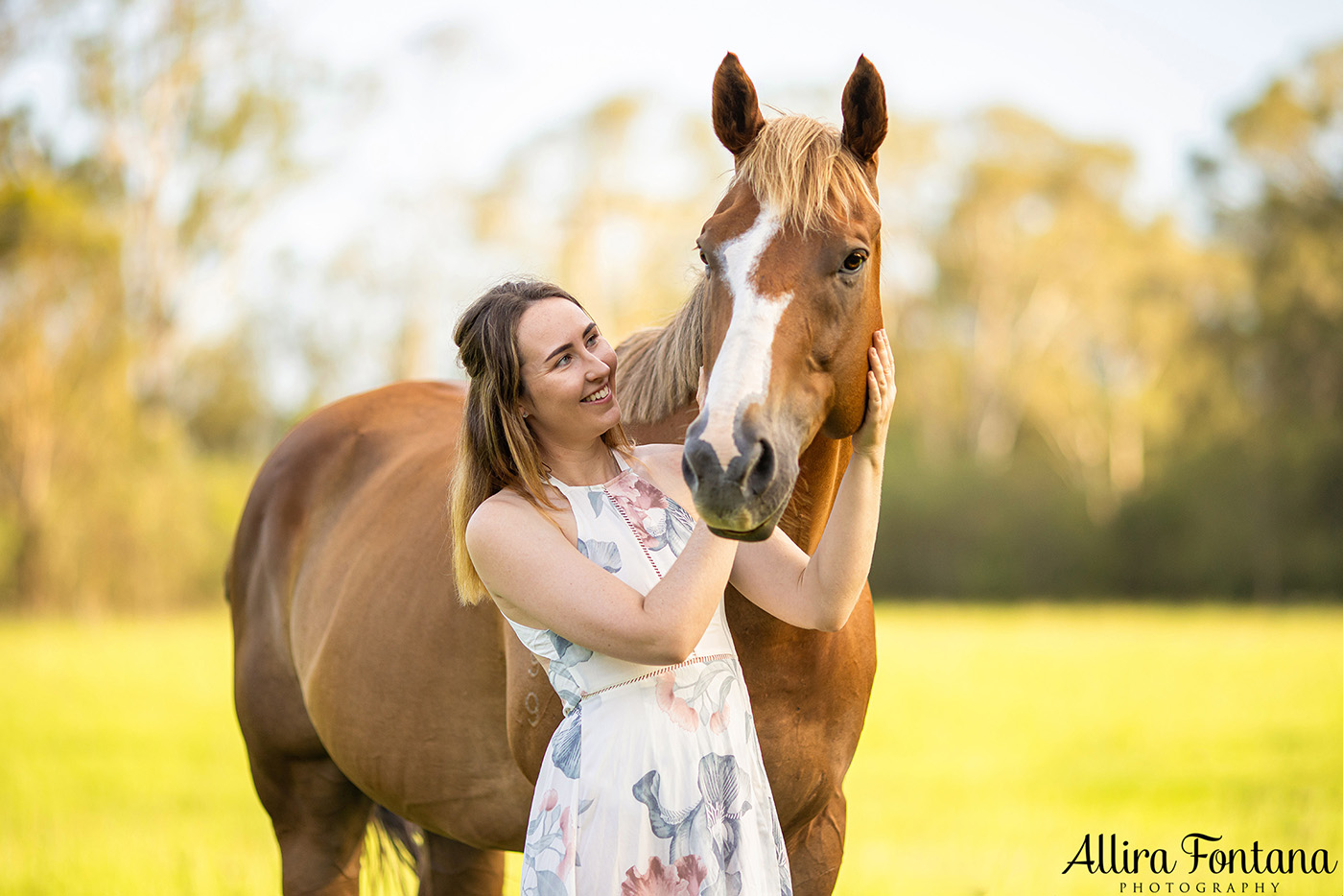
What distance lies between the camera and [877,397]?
68.9 inches

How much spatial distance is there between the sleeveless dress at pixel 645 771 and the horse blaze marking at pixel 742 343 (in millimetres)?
384

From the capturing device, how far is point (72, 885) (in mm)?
4277

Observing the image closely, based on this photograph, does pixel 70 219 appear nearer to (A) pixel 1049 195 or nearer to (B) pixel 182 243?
(B) pixel 182 243

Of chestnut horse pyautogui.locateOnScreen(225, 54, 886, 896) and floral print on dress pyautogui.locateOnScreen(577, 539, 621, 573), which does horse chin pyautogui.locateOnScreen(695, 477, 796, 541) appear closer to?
chestnut horse pyautogui.locateOnScreen(225, 54, 886, 896)

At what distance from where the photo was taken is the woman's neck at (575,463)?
188 centimetres

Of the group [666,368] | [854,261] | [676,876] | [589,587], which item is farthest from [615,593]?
[666,368]

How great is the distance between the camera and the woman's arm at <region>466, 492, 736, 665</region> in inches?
63.0

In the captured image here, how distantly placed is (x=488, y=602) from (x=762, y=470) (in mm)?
1135

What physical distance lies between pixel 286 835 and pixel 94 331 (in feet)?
52.0

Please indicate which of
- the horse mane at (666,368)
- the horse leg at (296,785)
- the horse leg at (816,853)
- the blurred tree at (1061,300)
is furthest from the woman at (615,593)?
the blurred tree at (1061,300)

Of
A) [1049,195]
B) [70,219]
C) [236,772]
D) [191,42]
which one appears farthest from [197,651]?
[1049,195]

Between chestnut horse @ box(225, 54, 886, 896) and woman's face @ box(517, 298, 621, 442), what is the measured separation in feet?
0.66

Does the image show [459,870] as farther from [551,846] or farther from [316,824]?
[551,846]

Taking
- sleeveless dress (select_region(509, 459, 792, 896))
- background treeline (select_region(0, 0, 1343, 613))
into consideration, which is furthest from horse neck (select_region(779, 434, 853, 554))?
background treeline (select_region(0, 0, 1343, 613))
